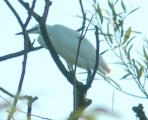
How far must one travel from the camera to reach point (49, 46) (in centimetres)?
156

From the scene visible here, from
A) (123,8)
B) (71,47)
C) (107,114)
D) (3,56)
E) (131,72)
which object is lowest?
(107,114)

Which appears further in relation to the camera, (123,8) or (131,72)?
(123,8)

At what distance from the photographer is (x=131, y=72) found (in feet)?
8.24

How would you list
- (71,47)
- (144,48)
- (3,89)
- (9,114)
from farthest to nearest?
(71,47) < (144,48) < (3,89) < (9,114)

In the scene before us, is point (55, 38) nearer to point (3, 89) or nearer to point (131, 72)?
point (131, 72)

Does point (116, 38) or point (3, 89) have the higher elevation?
point (116, 38)

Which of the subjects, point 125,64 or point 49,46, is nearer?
point 49,46

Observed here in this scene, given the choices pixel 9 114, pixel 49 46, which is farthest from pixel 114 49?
pixel 9 114

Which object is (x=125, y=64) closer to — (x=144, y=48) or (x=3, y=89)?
(x=144, y=48)

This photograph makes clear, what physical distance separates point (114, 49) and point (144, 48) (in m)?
0.27

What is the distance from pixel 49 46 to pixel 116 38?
123 centimetres

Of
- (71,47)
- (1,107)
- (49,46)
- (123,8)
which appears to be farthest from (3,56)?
(71,47)

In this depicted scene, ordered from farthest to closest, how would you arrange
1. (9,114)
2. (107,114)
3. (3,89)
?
(3,89), (9,114), (107,114)

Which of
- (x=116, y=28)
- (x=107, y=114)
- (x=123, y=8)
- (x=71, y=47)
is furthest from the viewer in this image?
(x=71, y=47)
